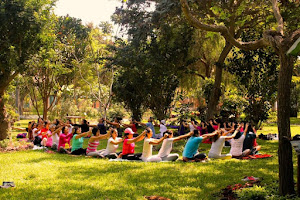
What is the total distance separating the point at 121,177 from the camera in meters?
8.46

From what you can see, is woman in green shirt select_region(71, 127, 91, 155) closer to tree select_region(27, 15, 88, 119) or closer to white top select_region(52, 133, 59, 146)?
white top select_region(52, 133, 59, 146)

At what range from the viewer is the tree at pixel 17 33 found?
14059 millimetres

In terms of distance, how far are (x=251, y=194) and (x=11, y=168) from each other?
6693 millimetres

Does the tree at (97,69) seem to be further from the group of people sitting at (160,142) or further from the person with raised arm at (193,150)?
the person with raised arm at (193,150)

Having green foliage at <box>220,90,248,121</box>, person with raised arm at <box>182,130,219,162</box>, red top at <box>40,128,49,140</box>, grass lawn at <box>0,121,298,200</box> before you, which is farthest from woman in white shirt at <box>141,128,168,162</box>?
green foliage at <box>220,90,248,121</box>

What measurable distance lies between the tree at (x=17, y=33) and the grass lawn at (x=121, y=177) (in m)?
4.49

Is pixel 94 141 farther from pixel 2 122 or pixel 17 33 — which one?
pixel 17 33

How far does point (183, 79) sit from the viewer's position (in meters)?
21.7

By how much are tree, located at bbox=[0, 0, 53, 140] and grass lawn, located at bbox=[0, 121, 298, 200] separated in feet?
14.7

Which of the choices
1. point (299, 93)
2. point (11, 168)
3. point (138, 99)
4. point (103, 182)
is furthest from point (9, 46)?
point (299, 93)

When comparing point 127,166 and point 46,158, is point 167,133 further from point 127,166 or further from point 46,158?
point 46,158

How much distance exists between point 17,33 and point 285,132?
11.9 m

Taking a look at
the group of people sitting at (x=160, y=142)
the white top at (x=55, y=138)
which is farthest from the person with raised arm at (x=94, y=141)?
the white top at (x=55, y=138)

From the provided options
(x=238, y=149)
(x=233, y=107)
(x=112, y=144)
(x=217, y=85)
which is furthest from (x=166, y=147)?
(x=233, y=107)
